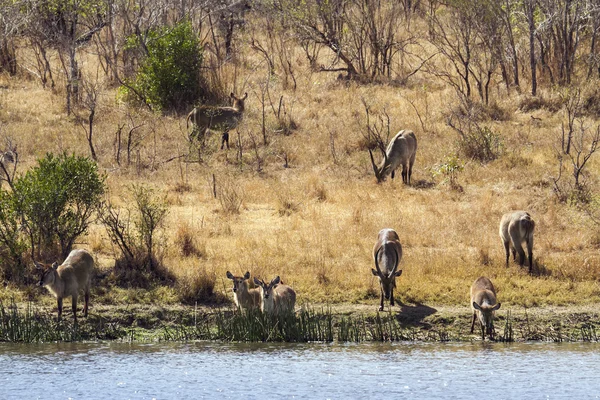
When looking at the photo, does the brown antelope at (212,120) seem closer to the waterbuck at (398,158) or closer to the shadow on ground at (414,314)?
the waterbuck at (398,158)

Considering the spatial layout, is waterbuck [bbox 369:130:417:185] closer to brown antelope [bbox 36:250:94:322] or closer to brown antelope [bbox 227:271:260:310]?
brown antelope [bbox 227:271:260:310]

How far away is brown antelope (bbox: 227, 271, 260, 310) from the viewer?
12180mm

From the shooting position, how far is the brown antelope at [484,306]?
38.1 ft

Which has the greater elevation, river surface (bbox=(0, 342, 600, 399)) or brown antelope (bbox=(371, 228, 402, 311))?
brown antelope (bbox=(371, 228, 402, 311))

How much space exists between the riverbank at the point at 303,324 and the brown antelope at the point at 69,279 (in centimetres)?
29

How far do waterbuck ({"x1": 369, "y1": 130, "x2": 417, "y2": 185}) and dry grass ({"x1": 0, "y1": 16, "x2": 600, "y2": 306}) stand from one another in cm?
30

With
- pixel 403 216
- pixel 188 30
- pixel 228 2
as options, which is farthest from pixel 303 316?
pixel 228 2

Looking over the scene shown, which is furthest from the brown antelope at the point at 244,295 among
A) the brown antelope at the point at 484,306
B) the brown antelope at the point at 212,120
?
the brown antelope at the point at 212,120

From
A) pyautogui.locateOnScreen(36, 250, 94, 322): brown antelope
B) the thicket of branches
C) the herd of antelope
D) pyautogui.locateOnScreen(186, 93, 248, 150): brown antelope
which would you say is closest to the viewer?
the herd of antelope

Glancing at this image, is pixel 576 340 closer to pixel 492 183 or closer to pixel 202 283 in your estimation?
pixel 202 283

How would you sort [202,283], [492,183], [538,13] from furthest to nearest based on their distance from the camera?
[538,13] → [492,183] → [202,283]

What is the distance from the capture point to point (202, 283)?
13227 millimetres

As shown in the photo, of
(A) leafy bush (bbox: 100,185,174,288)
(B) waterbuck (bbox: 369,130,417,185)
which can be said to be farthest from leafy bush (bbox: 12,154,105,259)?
(B) waterbuck (bbox: 369,130,417,185)

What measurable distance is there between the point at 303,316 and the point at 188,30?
1422 cm
